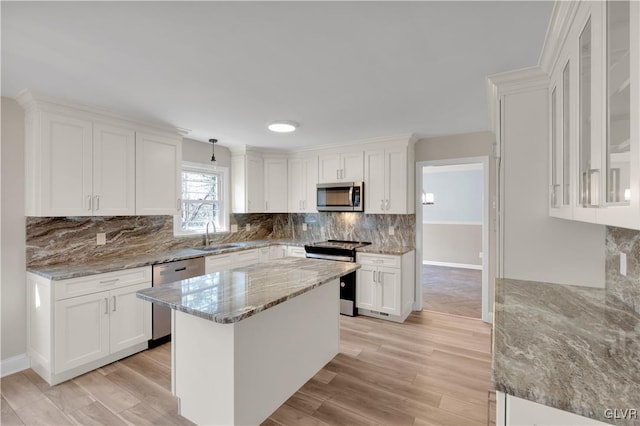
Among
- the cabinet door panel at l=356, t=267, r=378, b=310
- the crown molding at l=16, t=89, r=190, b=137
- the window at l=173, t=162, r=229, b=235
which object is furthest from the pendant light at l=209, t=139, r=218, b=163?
the cabinet door panel at l=356, t=267, r=378, b=310

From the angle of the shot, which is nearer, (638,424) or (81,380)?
(638,424)

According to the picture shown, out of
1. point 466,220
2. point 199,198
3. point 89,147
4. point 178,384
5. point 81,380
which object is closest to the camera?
point 178,384

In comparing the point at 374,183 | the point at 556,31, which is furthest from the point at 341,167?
the point at 556,31

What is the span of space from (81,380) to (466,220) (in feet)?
24.3

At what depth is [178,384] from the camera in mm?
1924

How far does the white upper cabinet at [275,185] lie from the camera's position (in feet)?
15.8

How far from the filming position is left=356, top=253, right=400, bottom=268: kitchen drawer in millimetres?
3672

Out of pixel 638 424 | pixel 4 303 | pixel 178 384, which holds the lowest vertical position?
pixel 178 384

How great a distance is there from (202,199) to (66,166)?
71.4 inches

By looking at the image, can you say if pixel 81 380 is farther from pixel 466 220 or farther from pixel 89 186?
pixel 466 220

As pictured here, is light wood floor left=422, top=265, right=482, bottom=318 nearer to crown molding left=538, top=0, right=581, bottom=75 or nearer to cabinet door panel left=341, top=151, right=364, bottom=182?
cabinet door panel left=341, top=151, right=364, bottom=182

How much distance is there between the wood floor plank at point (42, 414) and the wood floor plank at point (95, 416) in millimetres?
52

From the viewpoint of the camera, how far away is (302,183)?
471cm

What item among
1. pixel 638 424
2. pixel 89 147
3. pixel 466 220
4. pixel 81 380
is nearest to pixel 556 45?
pixel 638 424
